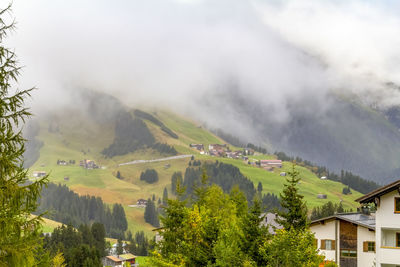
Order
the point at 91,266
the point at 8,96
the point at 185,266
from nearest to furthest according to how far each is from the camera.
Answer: the point at 8,96 < the point at 185,266 < the point at 91,266

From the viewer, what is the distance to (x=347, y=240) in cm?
7812

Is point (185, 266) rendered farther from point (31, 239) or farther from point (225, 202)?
point (225, 202)

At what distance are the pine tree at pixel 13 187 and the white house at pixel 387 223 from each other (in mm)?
43860

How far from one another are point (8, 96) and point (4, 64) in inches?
72.2

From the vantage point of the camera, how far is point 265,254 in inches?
1688

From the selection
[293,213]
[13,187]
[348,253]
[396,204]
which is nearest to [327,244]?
[348,253]

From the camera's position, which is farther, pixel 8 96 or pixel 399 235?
pixel 399 235

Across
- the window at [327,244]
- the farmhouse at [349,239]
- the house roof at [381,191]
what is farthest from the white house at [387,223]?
the window at [327,244]

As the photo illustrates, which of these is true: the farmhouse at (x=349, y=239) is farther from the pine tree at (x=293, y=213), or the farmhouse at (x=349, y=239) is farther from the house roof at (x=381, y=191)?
the pine tree at (x=293, y=213)

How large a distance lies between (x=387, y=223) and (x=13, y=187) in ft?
154

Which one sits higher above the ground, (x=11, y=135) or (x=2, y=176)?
(x=11, y=135)

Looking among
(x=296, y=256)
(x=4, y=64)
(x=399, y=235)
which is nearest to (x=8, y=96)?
(x=4, y=64)

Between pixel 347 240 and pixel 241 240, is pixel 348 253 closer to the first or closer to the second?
pixel 347 240

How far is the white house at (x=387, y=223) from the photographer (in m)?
59.4
